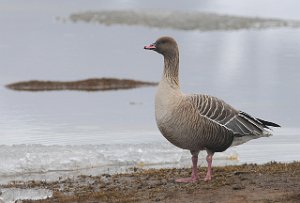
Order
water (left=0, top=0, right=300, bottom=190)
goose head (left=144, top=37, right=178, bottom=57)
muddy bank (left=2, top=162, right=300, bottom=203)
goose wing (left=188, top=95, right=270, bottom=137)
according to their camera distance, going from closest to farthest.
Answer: muddy bank (left=2, top=162, right=300, bottom=203) → goose wing (left=188, top=95, right=270, bottom=137) → goose head (left=144, top=37, right=178, bottom=57) → water (left=0, top=0, right=300, bottom=190)

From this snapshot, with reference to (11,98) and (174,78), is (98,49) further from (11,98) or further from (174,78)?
(174,78)

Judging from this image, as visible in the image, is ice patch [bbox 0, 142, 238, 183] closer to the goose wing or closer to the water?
the water

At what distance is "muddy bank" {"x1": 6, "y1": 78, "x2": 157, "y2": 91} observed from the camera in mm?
25562

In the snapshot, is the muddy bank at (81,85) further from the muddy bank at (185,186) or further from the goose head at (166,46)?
the goose head at (166,46)

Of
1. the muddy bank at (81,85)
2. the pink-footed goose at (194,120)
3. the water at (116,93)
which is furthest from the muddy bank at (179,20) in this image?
the pink-footed goose at (194,120)

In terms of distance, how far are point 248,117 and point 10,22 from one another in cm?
3234

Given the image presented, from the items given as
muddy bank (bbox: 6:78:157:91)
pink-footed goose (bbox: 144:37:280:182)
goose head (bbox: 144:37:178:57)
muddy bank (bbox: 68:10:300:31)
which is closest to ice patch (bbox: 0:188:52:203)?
pink-footed goose (bbox: 144:37:280:182)

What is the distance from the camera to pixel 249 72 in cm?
2788

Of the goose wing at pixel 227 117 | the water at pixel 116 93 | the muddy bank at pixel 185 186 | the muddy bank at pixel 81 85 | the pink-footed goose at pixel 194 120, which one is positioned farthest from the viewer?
the muddy bank at pixel 81 85

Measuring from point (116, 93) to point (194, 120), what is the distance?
12936mm

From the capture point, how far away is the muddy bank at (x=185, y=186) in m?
10.6

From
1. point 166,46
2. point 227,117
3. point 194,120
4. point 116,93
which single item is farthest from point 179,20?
point 194,120

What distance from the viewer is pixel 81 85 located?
2578 centimetres

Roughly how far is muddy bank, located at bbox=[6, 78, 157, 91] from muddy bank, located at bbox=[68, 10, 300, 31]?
55.9 feet
